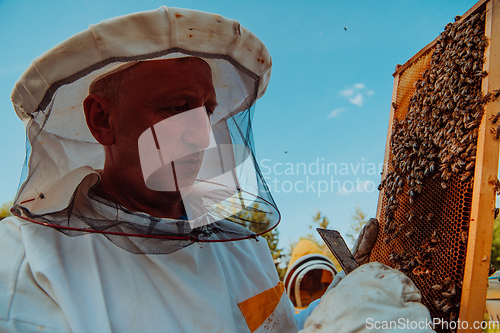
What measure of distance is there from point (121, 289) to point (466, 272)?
5.97 ft

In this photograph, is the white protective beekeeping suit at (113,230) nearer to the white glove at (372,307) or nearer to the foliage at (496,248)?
the white glove at (372,307)

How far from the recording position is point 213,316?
155 centimetres

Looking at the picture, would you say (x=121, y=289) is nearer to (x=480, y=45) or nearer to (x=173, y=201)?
(x=173, y=201)

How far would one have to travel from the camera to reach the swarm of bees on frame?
178 cm

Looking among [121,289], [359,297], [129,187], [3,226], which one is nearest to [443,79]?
[359,297]

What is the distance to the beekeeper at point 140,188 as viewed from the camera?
1363 millimetres

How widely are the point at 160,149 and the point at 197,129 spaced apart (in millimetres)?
240

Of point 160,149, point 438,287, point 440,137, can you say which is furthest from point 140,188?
point 440,137

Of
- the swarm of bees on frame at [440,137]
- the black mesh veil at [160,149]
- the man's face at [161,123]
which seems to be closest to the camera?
the black mesh veil at [160,149]

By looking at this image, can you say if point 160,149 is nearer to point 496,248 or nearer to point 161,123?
point 161,123

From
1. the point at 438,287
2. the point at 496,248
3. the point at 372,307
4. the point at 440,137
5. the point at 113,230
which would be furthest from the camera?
the point at 496,248

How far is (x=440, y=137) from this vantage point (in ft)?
6.68

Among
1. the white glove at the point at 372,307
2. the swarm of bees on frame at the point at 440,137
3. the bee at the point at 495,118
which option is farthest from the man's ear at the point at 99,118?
the bee at the point at 495,118

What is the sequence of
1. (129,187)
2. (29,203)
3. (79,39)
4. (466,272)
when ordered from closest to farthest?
1. (79,39)
2. (29,203)
3. (466,272)
4. (129,187)
